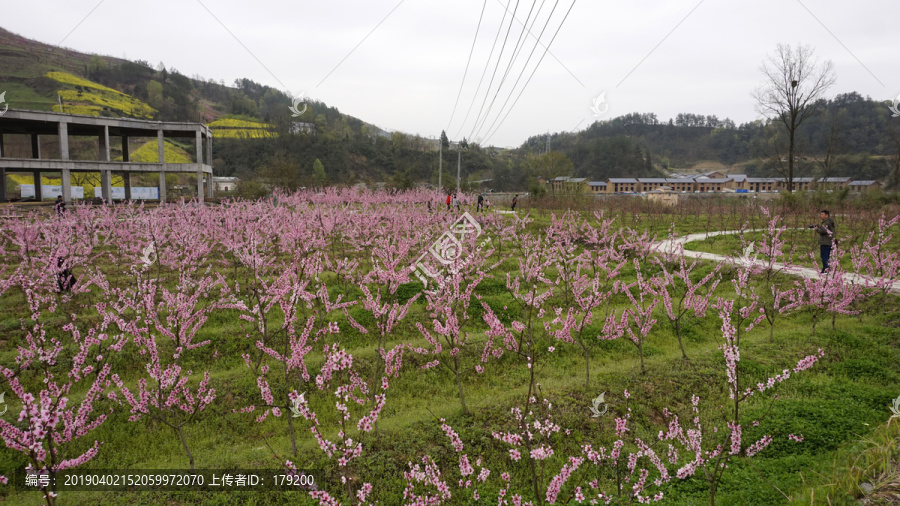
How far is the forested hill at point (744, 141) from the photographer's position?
2751 inches

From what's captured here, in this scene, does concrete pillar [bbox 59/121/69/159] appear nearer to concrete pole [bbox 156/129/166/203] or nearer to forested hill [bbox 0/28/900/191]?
concrete pole [bbox 156/129/166/203]

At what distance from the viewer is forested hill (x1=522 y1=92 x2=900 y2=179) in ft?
229

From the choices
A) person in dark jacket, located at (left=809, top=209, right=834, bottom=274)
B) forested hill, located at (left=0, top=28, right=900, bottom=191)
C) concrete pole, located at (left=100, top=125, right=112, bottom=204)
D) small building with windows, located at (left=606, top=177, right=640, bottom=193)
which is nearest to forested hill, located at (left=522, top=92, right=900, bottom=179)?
forested hill, located at (left=0, top=28, right=900, bottom=191)

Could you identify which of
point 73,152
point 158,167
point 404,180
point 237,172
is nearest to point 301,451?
point 158,167

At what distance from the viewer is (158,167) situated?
129ft

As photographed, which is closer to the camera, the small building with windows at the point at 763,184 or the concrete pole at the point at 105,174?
the concrete pole at the point at 105,174

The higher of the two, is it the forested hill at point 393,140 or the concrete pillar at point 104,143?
the forested hill at point 393,140

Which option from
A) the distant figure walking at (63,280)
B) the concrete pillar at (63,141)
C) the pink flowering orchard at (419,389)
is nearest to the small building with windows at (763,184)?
the pink flowering orchard at (419,389)

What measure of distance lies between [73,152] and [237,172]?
26535 mm

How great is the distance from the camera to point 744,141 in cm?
12138

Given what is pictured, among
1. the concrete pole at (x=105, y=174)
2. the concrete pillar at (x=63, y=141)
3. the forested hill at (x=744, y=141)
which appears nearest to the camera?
the concrete pillar at (x=63, y=141)

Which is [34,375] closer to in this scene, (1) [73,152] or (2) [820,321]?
(2) [820,321]

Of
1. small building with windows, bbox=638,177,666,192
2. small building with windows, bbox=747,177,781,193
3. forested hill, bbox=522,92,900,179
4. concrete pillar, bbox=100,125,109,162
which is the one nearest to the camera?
concrete pillar, bbox=100,125,109,162

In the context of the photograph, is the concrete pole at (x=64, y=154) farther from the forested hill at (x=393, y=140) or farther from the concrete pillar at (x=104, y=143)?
the forested hill at (x=393, y=140)
